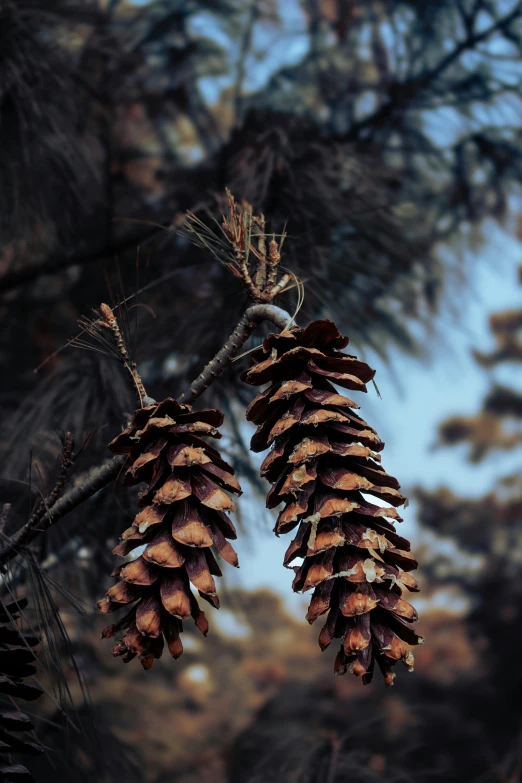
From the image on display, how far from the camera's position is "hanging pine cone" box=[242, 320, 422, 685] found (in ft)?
1.41

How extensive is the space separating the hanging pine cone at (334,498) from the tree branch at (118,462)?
1.0 inches

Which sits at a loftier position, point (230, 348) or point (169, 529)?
point (230, 348)

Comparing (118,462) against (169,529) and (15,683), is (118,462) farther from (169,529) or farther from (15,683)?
(15,683)

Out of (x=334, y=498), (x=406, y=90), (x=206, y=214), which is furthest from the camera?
(x=406, y=90)

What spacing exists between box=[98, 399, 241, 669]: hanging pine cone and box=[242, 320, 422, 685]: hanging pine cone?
0.14ft

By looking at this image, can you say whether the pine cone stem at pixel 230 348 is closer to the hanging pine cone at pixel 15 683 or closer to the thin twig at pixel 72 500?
the thin twig at pixel 72 500

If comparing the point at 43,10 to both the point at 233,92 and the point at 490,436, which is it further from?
the point at 490,436

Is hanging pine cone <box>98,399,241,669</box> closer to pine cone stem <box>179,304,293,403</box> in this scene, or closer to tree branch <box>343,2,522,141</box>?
pine cone stem <box>179,304,293,403</box>

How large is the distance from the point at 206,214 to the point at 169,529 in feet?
1.51

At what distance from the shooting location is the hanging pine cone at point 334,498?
43 centimetres

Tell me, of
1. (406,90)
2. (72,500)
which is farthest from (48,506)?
(406,90)

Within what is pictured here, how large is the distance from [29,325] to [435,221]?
0.89 m

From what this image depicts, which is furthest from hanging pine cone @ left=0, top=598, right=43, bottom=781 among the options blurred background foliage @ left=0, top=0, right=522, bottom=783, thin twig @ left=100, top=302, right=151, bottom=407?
thin twig @ left=100, top=302, right=151, bottom=407

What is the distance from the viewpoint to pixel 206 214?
81 centimetres
